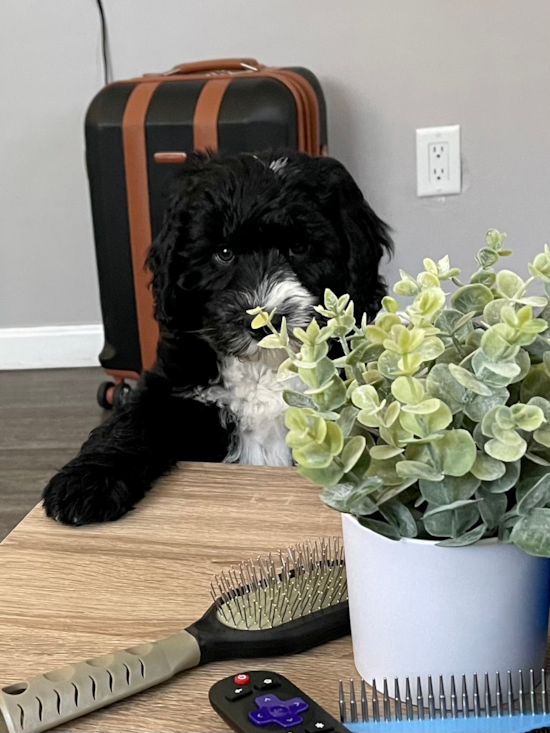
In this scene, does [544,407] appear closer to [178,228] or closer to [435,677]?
[435,677]

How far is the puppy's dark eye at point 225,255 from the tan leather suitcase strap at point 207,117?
758 millimetres

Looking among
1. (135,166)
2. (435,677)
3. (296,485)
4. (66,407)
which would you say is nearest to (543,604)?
(435,677)

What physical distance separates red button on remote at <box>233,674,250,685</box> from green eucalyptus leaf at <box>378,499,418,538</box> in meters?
0.13

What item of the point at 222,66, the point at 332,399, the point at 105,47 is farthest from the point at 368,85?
the point at 332,399

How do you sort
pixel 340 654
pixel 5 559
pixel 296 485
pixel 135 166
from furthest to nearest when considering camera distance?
pixel 135 166, pixel 296 485, pixel 5 559, pixel 340 654

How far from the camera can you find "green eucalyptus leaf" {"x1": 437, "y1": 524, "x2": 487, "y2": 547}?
499mm

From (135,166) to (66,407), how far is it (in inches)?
26.6

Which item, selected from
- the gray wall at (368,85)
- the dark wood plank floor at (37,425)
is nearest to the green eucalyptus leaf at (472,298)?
the dark wood plank floor at (37,425)

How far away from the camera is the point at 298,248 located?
132 cm

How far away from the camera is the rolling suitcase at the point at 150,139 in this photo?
2010mm

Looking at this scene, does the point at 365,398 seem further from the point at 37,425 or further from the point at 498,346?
the point at 37,425

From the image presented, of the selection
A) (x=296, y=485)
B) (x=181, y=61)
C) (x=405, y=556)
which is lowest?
(x=296, y=485)

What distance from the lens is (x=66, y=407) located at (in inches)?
94.8

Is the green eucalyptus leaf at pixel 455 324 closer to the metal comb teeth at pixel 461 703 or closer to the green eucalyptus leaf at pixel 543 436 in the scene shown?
the green eucalyptus leaf at pixel 543 436
